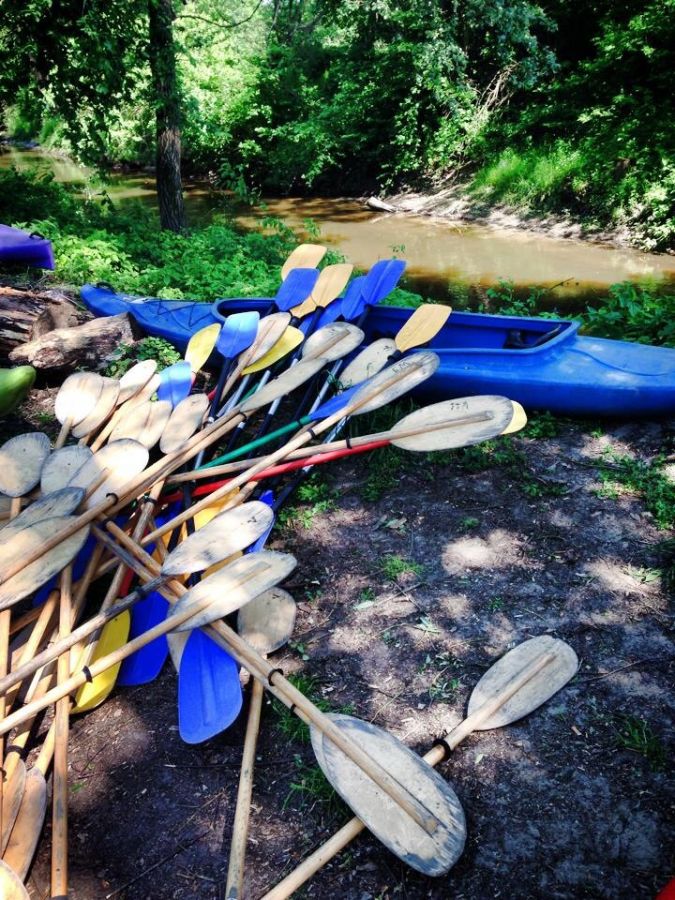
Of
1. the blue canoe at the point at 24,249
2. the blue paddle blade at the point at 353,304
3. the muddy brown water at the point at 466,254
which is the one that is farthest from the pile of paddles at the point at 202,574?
the muddy brown water at the point at 466,254

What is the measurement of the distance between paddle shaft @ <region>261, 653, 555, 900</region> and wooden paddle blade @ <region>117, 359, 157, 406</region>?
2159mm

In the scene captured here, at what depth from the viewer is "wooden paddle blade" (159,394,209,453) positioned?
254 centimetres

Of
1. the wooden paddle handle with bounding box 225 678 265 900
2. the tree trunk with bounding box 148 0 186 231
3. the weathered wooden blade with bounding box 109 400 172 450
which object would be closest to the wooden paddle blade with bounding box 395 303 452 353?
the weathered wooden blade with bounding box 109 400 172 450

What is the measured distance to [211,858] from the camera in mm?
1470

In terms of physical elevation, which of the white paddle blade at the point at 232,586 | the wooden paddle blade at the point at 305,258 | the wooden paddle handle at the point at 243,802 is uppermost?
the wooden paddle blade at the point at 305,258

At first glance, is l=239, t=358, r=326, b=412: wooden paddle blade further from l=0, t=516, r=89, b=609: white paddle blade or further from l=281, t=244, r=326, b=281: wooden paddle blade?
l=281, t=244, r=326, b=281: wooden paddle blade

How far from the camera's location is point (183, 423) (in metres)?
2.65

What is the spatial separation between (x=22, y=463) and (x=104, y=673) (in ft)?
3.19

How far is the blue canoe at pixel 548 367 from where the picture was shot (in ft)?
9.23

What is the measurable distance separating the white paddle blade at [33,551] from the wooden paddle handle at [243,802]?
0.74 meters

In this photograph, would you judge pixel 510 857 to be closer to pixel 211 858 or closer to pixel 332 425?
pixel 211 858

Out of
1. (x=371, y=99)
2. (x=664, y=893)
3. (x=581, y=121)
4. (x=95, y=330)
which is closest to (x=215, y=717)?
(x=664, y=893)

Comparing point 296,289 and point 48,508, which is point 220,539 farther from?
point 296,289

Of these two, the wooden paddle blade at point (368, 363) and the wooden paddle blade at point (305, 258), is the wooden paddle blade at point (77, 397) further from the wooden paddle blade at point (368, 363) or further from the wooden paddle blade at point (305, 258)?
the wooden paddle blade at point (305, 258)
